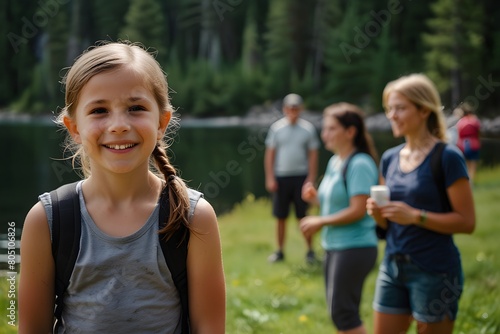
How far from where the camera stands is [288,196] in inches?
262

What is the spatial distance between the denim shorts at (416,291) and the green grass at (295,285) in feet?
4.45

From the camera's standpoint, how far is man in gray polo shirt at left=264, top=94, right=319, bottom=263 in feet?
21.6

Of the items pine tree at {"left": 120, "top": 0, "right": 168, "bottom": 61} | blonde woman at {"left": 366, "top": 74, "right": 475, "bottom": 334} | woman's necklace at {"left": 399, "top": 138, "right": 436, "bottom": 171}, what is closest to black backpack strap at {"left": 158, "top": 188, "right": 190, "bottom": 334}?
blonde woman at {"left": 366, "top": 74, "right": 475, "bottom": 334}

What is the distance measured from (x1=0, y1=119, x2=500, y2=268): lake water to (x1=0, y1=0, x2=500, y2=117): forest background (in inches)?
35.6

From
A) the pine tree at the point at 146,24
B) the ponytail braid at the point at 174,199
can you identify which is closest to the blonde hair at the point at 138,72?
the ponytail braid at the point at 174,199

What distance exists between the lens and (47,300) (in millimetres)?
1421

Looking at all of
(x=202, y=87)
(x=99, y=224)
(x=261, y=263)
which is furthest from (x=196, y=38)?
(x=99, y=224)

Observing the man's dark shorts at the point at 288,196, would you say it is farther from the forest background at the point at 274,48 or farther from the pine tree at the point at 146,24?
the forest background at the point at 274,48

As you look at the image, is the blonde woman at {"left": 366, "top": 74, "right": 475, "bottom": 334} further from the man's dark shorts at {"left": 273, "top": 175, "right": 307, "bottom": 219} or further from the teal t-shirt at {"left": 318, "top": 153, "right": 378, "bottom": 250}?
the man's dark shorts at {"left": 273, "top": 175, "right": 307, "bottom": 219}

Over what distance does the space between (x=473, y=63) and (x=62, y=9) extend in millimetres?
11727

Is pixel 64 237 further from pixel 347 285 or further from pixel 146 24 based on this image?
pixel 146 24

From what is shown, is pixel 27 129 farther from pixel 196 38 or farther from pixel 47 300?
pixel 47 300

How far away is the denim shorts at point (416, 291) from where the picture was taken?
8.30 ft

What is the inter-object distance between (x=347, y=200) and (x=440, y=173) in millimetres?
825
